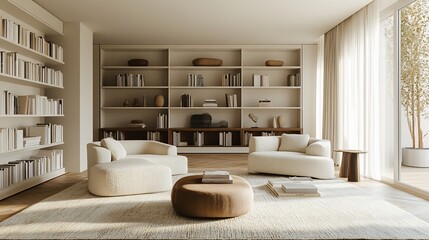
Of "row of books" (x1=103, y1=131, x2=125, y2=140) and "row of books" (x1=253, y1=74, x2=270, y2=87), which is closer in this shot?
"row of books" (x1=103, y1=131, x2=125, y2=140)

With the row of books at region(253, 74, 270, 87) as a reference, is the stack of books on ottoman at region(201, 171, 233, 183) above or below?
below

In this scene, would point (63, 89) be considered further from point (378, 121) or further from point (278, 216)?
point (378, 121)

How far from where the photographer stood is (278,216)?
133 inches

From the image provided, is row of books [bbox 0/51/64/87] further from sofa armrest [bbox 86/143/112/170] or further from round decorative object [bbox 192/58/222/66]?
round decorative object [bbox 192/58/222/66]

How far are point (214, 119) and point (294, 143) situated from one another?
3.52 metres

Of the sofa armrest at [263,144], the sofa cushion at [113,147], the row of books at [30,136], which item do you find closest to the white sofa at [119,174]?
the sofa cushion at [113,147]

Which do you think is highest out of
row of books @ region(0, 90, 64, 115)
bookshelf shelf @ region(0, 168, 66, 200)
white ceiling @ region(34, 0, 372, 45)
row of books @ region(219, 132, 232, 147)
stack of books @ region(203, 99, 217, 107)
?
white ceiling @ region(34, 0, 372, 45)

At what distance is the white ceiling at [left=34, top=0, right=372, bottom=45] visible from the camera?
18.6ft

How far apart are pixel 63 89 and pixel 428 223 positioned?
5.51 m

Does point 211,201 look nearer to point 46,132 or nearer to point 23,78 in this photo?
point 23,78

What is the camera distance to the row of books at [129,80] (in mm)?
8930

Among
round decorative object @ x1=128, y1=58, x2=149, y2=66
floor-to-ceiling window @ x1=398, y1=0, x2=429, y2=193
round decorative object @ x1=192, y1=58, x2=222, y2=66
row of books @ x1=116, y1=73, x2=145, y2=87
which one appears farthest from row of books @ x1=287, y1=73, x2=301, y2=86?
row of books @ x1=116, y1=73, x2=145, y2=87

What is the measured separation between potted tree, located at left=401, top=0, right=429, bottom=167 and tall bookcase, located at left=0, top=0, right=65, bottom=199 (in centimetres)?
548

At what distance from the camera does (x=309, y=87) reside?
901 centimetres
